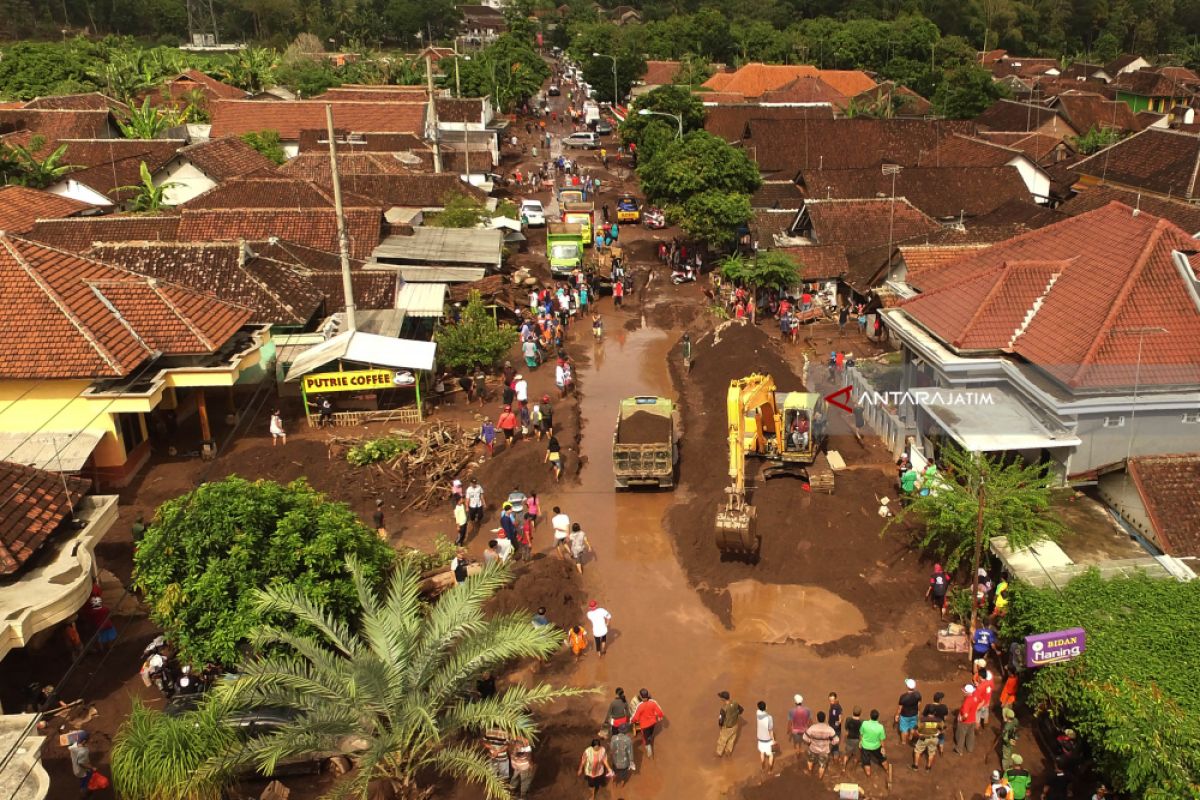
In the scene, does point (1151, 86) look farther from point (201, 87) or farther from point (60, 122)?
point (60, 122)

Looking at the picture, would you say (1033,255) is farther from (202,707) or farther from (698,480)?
(202,707)

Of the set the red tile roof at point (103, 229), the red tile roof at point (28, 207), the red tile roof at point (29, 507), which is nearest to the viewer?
the red tile roof at point (29, 507)

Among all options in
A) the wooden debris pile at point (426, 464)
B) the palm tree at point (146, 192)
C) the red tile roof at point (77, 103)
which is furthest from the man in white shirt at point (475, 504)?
the red tile roof at point (77, 103)

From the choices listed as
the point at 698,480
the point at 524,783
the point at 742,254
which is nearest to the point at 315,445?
the point at 698,480

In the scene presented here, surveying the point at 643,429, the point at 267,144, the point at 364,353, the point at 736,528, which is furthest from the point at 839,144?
the point at 736,528

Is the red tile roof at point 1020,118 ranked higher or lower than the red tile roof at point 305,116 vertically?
lower

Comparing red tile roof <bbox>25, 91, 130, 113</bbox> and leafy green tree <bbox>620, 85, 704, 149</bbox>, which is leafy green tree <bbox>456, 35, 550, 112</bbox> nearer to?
leafy green tree <bbox>620, 85, 704, 149</bbox>

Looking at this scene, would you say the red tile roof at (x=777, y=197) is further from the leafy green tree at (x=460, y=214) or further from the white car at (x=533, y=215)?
the leafy green tree at (x=460, y=214)
